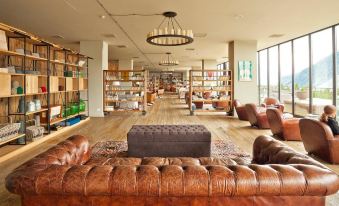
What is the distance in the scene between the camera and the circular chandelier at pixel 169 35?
620cm

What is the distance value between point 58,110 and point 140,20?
3444mm

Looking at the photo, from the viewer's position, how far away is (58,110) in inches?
301

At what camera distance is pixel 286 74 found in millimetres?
11406

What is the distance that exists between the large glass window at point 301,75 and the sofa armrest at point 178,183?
9.04 meters

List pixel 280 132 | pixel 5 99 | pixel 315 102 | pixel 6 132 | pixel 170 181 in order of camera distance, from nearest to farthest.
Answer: pixel 170 181 < pixel 6 132 < pixel 5 99 < pixel 280 132 < pixel 315 102

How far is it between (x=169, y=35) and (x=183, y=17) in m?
1.37

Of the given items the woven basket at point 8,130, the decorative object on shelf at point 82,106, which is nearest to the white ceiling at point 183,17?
the decorative object on shelf at point 82,106

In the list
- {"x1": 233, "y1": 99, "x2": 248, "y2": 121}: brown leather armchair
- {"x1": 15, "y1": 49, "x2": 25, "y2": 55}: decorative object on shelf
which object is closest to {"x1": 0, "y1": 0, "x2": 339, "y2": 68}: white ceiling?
{"x1": 15, "y1": 49, "x2": 25, "y2": 55}: decorative object on shelf

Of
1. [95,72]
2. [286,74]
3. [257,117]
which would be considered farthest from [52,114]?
[286,74]

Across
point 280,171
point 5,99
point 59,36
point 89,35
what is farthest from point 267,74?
point 280,171

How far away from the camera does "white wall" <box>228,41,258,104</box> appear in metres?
11.0

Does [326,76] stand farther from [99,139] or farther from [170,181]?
[170,181]

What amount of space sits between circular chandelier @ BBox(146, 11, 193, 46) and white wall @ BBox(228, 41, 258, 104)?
12.1ft

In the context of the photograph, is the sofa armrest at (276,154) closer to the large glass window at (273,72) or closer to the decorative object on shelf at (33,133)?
the decorative object on shelf at (33,133)
